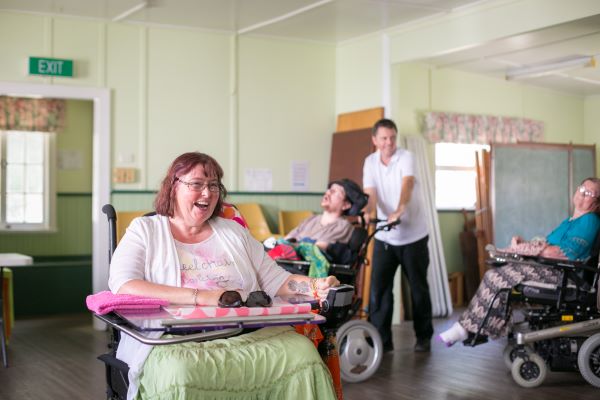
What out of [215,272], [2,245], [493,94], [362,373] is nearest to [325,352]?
[215,272]

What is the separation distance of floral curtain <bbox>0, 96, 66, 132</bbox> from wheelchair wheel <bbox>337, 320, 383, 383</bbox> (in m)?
4.86

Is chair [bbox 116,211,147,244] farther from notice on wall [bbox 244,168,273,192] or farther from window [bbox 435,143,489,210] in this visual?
window [bbox 435,143,489,210]

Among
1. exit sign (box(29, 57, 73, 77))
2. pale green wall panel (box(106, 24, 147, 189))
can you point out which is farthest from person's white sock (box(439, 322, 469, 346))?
exit sign (box(29, 57, 73, 77))

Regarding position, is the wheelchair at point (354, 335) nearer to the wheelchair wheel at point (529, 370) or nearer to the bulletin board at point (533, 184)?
the wheelchair wheel at point (529, 370)

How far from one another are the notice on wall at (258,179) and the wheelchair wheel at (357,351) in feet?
10.4

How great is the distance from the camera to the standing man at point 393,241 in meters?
5.86

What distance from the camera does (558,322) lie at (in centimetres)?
500

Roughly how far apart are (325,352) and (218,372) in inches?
23.3

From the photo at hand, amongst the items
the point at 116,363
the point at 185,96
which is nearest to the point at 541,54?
the point at 185,96

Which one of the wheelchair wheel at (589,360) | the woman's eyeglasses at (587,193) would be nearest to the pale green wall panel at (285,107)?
the woman's eyeglasses at (587,193)

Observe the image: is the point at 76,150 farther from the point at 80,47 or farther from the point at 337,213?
the point at 337,213

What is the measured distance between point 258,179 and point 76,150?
2420 millimetres

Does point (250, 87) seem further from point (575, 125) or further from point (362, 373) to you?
point (575, 125)

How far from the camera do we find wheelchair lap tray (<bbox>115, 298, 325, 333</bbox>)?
234 cm
